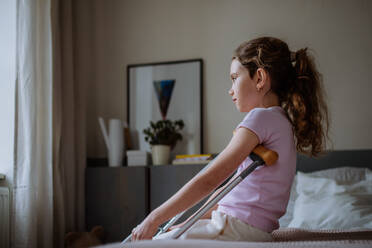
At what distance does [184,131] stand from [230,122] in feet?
1.30

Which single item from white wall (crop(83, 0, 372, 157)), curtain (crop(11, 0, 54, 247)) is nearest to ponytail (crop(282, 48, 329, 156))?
white wall (crop(83, 0, 372, 157))

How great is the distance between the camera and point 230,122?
120 inches

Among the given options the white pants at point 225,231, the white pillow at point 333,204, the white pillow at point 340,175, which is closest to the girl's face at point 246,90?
the white pants at point 225,231

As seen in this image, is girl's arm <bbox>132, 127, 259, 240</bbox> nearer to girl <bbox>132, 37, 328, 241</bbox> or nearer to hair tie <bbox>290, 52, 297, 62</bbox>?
girl <bbox>132, 37, 328, 241</bbox>

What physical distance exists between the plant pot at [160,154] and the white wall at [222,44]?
344 millimetres

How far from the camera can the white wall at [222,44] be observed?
279 centimetres

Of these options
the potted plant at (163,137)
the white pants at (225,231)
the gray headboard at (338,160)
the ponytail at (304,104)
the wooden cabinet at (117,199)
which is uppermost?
the ponytail at (304,104)

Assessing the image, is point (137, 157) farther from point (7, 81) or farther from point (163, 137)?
point (7, 81)

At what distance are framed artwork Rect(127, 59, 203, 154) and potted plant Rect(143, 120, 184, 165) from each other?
89 millimetres

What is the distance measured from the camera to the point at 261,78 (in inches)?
51.4

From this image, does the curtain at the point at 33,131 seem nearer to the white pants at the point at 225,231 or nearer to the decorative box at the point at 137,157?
the decorative box at the point at 137,157

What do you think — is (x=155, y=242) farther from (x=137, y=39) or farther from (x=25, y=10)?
(x=137, y=39)

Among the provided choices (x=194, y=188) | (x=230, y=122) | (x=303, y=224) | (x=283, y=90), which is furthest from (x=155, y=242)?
(x=230, y=122)

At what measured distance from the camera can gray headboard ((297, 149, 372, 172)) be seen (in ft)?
8.63
